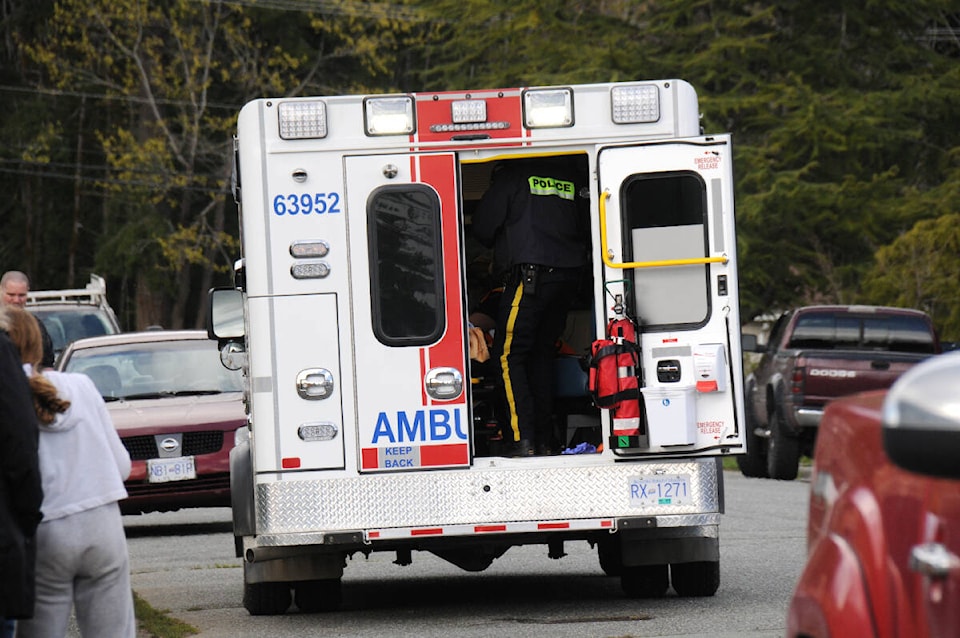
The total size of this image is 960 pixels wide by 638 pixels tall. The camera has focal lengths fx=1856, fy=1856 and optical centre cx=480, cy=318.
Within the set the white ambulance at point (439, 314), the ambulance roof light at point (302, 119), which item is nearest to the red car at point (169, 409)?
the white ambulance at point (439, 314)

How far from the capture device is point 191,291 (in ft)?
156

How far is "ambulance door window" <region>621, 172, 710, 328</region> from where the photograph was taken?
9422 millimetres

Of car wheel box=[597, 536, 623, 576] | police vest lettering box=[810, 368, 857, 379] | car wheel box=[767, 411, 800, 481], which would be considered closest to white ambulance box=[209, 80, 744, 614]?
car wheel box=[597, 536, 623, 576]

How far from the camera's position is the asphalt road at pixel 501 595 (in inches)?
369

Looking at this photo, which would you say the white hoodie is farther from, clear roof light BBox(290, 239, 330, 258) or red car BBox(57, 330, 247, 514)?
red car BBox(57, 330, 247, 514)

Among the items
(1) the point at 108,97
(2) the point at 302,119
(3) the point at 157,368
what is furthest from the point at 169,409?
(1) the point at 108,97

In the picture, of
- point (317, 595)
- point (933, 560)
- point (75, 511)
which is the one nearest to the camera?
point (933, 560)

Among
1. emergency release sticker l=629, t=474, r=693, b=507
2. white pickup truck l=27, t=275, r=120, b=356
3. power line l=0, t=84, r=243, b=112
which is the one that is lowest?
emergency release sticker l=629, t=474, r=693, b=507

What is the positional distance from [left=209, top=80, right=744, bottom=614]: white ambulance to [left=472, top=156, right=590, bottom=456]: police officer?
1.54ft

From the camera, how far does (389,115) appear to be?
9562 millimetres

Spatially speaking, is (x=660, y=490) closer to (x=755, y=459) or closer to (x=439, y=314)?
(x=439, y=314)

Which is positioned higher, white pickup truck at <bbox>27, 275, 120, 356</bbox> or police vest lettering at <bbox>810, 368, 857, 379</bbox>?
white pickup truck at <bbox>27, 275, 120, 356</bbox>

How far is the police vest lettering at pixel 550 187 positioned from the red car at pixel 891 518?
5920mm

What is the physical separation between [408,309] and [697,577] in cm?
230
